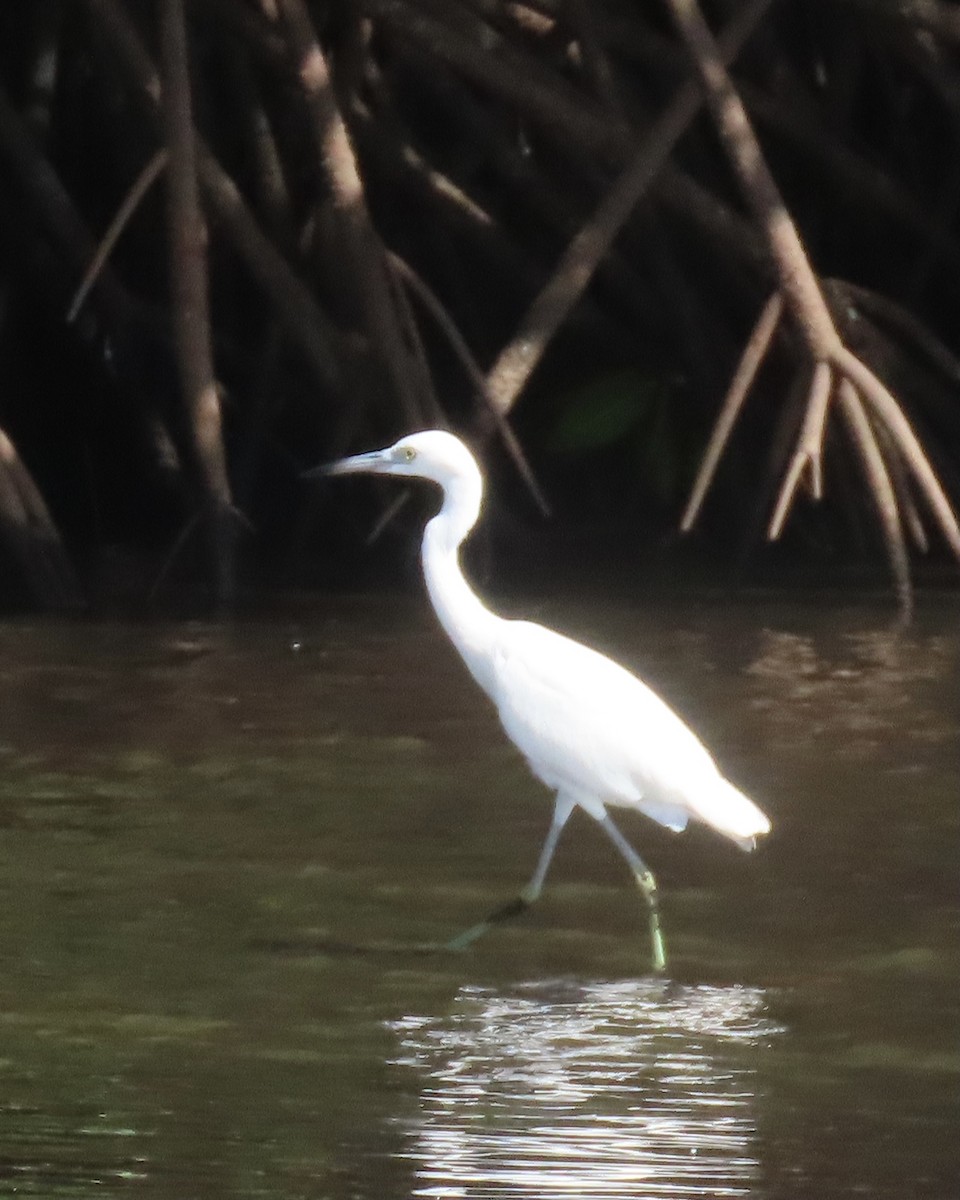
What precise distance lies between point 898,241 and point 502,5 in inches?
79.7

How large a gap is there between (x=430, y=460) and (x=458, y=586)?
24 centimetres

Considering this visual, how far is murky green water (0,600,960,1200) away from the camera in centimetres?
346

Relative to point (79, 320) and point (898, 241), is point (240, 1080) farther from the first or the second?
point (898, 241)

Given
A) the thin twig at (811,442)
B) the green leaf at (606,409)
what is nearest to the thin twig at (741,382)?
the thin twig at (811,442)

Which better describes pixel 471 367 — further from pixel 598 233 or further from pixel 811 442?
pixel 811 442

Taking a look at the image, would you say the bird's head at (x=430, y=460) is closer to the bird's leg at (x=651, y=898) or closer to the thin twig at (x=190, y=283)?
the bird's leg at (x=651, y=898)

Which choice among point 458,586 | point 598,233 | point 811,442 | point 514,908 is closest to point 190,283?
point 598,233

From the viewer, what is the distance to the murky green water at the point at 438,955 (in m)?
3.46

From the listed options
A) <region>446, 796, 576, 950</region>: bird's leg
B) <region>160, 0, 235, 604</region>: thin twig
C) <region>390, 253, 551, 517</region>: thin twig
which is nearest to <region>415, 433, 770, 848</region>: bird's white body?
<region>446, 796, 576, 950</region>: bird's leg

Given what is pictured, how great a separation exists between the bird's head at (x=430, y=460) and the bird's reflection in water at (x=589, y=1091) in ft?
4.01

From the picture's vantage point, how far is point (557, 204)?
9.12 metres

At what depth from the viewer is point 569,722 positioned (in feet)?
15.8

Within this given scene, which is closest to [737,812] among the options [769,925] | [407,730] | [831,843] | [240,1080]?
[769,925]

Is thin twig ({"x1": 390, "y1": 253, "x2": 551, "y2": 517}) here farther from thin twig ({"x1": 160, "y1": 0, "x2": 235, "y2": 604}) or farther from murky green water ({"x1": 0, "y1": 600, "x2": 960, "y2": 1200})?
murky green water ({"x1": 0, "y1": 600, "x2": 960, "y2": 1200})
